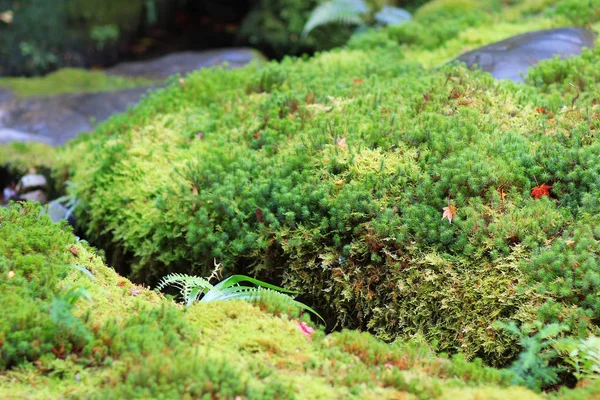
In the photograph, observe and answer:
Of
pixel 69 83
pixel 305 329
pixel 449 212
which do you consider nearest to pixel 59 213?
pixel 305 329

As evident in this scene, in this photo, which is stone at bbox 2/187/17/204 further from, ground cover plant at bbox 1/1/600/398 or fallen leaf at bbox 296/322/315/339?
fallen leaf at bbox 296/322/315/339

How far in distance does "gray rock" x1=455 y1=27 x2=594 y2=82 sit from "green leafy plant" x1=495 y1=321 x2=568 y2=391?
10.4 ft

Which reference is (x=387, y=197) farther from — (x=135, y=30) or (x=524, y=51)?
(x=135, y=30)

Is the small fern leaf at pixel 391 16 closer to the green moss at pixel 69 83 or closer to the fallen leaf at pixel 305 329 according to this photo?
the green moss at pixel 69 83

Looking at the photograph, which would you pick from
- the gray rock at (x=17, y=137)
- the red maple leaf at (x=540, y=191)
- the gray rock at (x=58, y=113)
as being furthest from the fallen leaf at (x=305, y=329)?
the gray rock at (x=17, y=137)

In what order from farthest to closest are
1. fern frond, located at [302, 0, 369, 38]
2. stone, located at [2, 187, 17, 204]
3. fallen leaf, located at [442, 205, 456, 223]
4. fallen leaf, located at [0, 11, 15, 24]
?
fern frond, located at [302, 0, 369, 38] → fallen leaf, located at [0, 11, 15, 24] → stone, located at [2, 187, 17, 204] → fallen leaf, located at [442, 205, 456, 223]

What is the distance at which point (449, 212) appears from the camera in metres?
3.76

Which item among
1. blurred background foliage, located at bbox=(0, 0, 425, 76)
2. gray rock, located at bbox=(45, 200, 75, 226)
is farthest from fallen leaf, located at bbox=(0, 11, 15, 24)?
gray rock, located at bbox=(45, 200, 75, 226)

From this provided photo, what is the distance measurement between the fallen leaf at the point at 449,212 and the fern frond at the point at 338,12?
6.99 meters

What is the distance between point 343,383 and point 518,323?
126 centimetres

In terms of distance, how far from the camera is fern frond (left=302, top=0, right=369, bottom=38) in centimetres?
1012

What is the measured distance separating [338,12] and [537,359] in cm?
842

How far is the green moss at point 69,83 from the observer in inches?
365

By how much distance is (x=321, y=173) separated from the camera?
14.0 feet
